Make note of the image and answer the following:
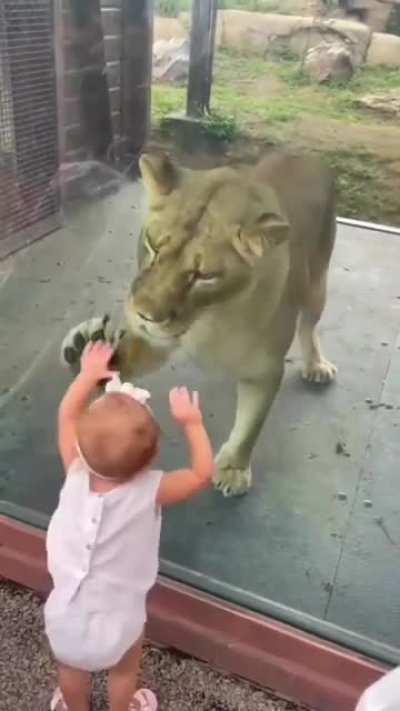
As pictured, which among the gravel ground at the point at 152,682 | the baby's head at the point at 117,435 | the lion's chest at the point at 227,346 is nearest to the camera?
the baby's head at the point at 117,435

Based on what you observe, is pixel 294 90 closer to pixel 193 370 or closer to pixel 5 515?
pixel 193 370

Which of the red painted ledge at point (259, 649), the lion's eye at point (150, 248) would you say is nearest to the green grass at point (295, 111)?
the lion's eye at point (150, 248)

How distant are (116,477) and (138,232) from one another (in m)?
0.25

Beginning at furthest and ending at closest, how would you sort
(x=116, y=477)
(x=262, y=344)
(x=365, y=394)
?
(x=365, y=394) → (x=262, y=344) → (x=116, y=477)

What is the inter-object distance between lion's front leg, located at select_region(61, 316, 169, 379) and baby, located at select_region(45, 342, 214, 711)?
0.14ft

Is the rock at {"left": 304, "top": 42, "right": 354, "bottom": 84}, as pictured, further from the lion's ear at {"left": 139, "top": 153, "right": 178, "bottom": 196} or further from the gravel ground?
the gravel ground

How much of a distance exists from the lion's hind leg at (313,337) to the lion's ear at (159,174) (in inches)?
7.6

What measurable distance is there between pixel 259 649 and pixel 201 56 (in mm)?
645

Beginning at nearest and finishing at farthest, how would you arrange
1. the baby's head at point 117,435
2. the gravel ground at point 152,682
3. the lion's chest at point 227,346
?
the baby's head at point 117,435
the lion's chest at point 227,346
the gravel ground at point 152,682

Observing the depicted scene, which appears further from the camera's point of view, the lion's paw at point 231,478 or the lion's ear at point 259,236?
the lion's paw at point 231,478

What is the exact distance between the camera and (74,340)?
1.03 m

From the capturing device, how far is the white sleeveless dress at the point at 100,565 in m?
0.82

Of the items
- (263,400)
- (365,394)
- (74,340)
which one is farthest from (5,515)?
(365,394)

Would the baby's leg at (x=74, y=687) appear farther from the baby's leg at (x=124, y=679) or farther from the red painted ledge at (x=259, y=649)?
the red painted ledge at (x=259, y=649)
